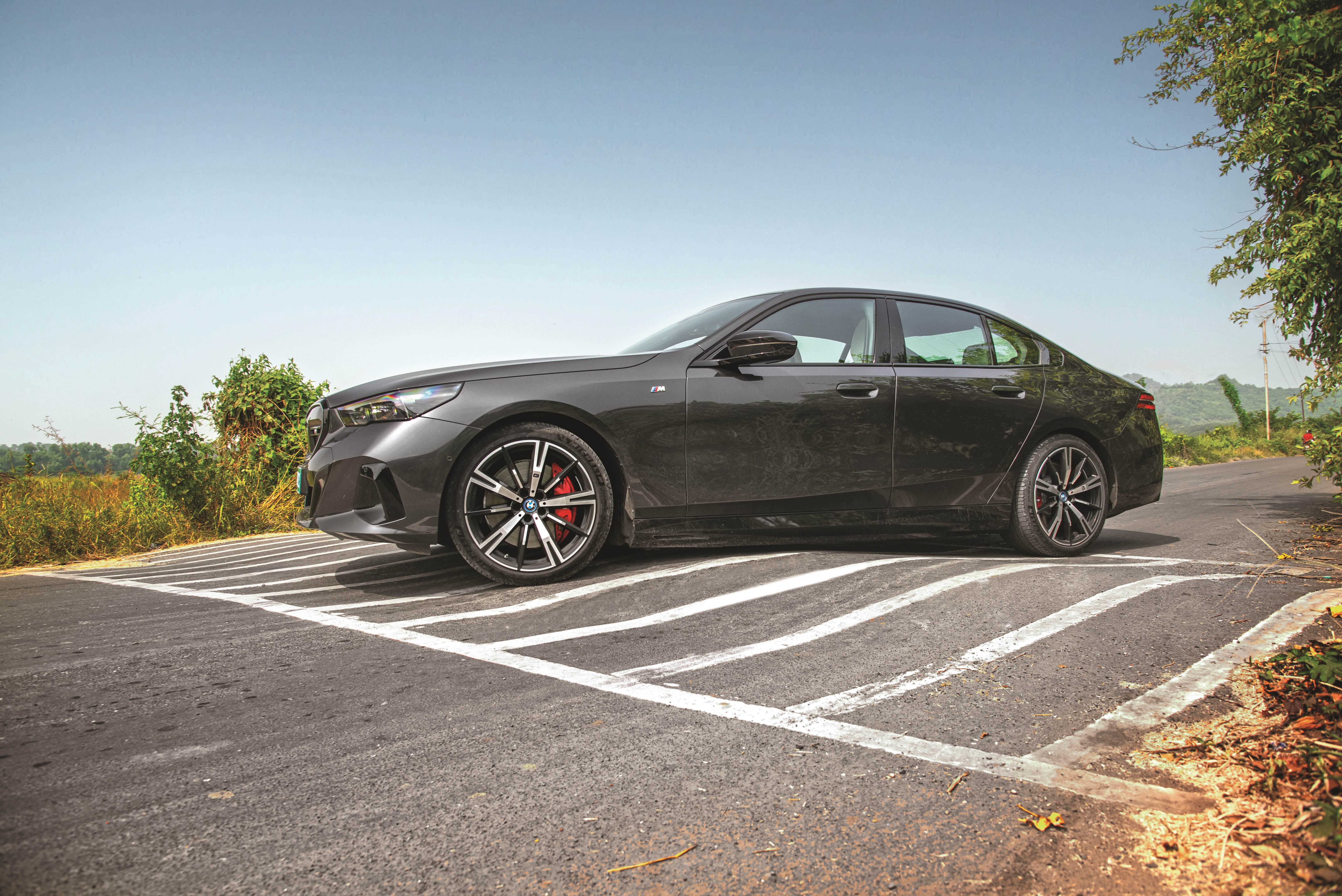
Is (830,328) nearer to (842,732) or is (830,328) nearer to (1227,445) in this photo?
(842,732)

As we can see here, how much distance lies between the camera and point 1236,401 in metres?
46.6

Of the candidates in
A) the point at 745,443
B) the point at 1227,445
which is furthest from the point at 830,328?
the point at 1227,445

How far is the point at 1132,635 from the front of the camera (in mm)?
2930

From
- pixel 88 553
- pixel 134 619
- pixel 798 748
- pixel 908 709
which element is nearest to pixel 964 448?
pixel 908 709

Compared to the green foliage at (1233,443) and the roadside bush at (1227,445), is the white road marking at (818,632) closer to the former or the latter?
the green foliage at (1233,443)

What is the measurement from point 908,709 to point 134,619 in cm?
370

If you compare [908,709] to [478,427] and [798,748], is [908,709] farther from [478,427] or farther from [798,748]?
[478,427]

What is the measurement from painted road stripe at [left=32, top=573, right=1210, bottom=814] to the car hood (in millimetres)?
1311

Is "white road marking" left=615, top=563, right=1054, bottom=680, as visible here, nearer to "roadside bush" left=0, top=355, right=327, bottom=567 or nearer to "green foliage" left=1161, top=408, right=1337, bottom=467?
"roadside bush" left=0, top=355, right=327, bottom=567

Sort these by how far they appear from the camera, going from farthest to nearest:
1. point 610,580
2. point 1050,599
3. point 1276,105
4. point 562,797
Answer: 1. point 1276,105
2. point 610,580
3. point 1050,599
4. point 562,797

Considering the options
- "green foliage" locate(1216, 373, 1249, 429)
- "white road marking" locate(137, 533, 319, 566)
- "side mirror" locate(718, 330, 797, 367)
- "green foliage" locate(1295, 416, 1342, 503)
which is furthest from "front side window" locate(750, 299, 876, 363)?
"green foliage" locate(1216, 373, 1249, 429)

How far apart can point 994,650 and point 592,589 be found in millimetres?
1982

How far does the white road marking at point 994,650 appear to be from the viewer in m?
2.27

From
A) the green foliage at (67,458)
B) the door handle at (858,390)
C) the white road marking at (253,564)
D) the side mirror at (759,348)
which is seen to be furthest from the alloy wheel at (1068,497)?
the green foliage at (67,458)
